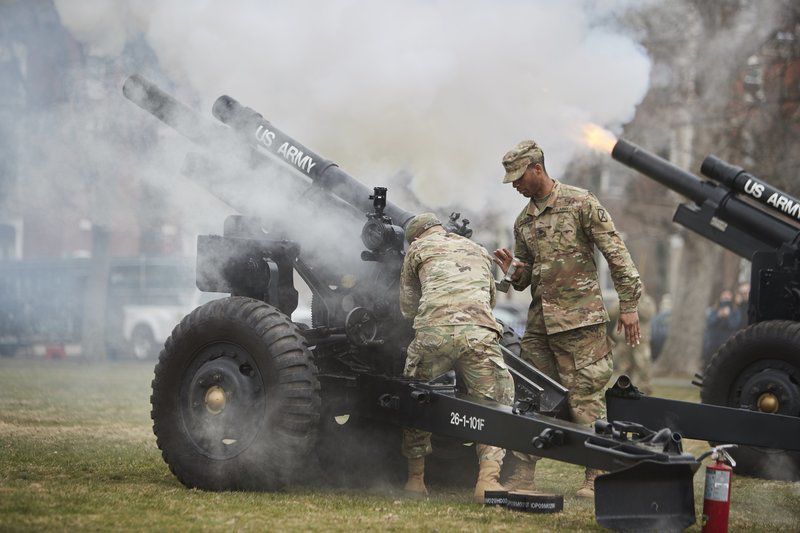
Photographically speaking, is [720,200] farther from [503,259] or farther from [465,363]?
[465,363]

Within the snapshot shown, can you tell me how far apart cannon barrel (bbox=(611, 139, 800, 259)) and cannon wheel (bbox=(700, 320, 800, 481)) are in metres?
1.19

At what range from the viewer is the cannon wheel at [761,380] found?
822 cm

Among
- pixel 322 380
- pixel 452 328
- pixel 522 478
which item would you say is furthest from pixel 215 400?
pixel 522 478

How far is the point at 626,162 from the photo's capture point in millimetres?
10750

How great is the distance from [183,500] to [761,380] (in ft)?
14.3

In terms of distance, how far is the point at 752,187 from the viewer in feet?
32.3

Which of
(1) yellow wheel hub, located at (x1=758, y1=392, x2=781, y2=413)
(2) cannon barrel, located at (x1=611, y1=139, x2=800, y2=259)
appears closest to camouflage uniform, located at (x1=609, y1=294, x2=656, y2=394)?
(2) cannon barrel, located at (x1=611, y1=139, x2=800, y2=259)

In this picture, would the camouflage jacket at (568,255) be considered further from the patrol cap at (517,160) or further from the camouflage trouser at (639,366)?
the camouflage trouser at (639,366)

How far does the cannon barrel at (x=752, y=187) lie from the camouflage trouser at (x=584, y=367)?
283cm

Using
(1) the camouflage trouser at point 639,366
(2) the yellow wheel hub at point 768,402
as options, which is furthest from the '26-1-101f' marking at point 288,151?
(1) the camouflage trouser at point 639,366

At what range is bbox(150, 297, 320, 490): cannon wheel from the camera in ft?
21.2

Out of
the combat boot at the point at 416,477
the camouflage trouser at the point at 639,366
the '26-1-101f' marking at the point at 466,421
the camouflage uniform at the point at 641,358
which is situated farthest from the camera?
the camouflage trouser at the point at 639,366

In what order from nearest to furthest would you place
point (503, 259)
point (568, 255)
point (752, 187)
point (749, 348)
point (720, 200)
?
point (568, 255) < point (503, 259) < point (749, 348) < point (752, 187) < point (720, 200)

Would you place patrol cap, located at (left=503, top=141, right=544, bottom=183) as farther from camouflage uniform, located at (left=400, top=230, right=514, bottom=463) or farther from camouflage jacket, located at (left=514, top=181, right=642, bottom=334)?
camouflage uniform, located at (left=400, top=230, right=514, bottom=463)
